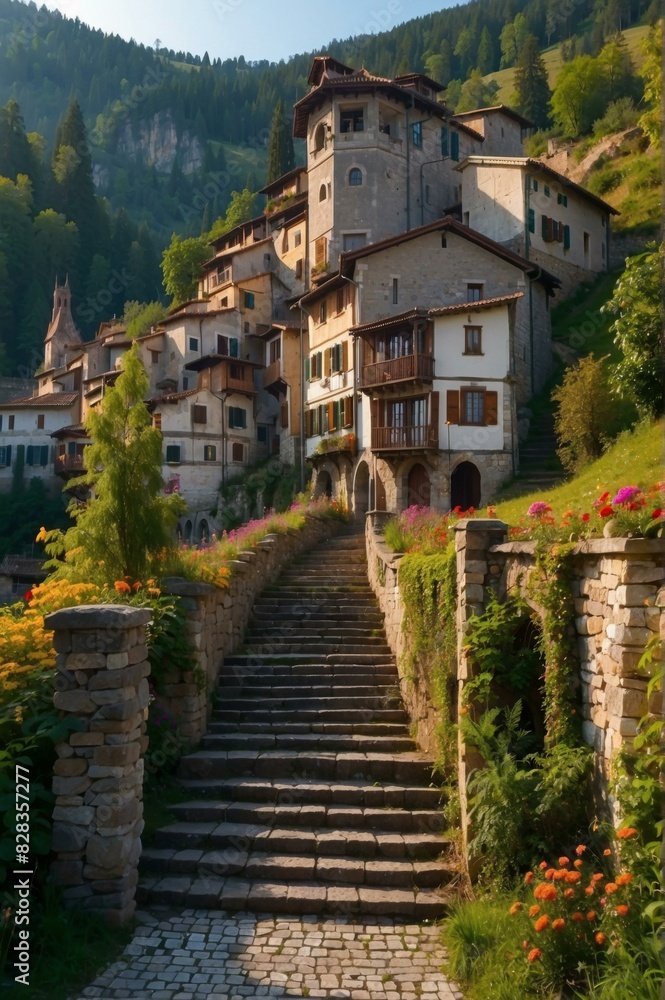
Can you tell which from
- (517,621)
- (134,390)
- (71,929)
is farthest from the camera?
(134,390)

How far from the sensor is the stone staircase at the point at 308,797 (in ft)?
25.9

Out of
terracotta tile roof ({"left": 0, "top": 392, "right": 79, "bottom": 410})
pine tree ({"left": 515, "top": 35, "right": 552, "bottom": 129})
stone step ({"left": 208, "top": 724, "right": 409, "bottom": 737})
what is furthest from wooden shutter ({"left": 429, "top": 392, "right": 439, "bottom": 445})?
pine tree ({"left": 515, "top": 35, "right": 552, "bottom": 129})

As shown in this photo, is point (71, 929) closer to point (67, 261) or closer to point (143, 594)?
point (143, 594)

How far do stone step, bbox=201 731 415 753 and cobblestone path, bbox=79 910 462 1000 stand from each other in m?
3.05

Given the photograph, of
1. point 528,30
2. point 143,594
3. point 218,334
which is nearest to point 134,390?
point 143,594

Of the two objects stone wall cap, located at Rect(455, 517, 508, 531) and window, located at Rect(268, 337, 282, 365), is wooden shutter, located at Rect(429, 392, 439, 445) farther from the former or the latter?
stone wall cap, located at Rect(455, 517, 508, 531)

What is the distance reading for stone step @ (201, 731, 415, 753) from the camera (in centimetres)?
1055

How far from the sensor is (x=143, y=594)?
10.7 metres

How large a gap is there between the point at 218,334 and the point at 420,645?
39.0 meters

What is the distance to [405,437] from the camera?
98.4 ft

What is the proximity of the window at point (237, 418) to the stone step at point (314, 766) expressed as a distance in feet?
116

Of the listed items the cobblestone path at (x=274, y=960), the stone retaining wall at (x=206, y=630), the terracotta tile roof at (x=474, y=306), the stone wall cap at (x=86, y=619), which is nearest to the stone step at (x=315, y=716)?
the stone retaining wall at (x=206, y=630)

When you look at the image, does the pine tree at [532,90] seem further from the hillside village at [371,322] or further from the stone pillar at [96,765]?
the stone pillar at [96,765]

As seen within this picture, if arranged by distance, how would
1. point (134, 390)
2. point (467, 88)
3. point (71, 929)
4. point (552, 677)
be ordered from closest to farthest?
point (71, 929), point (552, 677), point (134, 390), point (467, 88)
